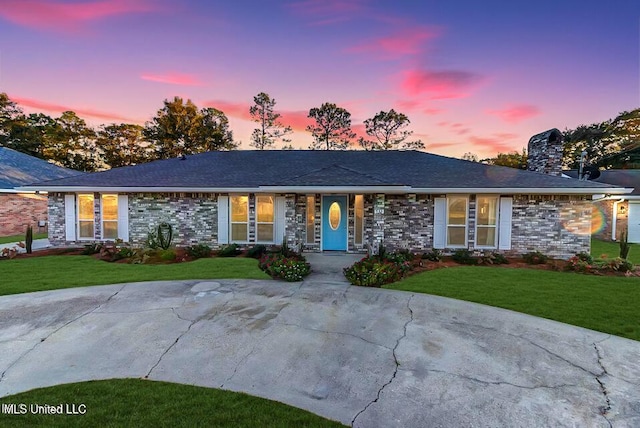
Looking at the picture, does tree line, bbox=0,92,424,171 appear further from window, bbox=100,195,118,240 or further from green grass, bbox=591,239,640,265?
window, bbox=100,195,118,240

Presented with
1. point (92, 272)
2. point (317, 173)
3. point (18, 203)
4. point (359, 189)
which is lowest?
point (92, 272)

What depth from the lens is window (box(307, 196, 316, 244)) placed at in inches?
428

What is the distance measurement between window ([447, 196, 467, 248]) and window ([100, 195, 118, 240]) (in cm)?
1317

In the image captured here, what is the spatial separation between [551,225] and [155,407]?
1234 cm

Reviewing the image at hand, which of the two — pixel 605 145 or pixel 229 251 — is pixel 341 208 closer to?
pixel 229 251

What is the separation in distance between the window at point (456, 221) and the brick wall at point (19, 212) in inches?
885

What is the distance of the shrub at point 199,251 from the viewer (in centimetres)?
1021

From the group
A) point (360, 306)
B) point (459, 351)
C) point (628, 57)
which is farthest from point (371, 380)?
point (628, 57)

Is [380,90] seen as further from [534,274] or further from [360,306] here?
[360,306]

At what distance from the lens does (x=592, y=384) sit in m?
Result: 3.30

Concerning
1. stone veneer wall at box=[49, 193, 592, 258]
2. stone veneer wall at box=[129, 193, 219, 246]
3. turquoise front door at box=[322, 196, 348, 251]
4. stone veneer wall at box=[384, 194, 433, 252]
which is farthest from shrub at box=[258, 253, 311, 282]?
stone veneer wall at box=[129, 193, 219, 246]

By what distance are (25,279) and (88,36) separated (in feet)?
32.5

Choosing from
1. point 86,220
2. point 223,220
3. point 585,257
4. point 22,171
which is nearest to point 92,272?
point 223,220

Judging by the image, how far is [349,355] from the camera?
3867mm
